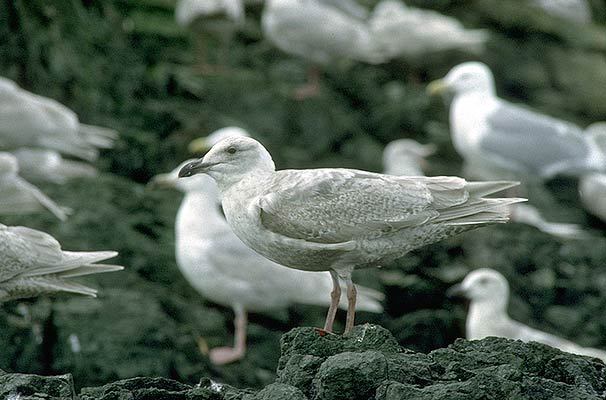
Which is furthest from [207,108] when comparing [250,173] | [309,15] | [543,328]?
[250,173]

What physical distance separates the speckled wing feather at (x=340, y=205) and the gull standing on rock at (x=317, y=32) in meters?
9.21

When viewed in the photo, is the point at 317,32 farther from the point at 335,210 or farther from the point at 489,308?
the point at 335,210

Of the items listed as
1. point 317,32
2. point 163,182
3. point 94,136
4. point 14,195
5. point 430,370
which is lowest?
point 317,32

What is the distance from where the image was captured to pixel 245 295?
1062 centimetres

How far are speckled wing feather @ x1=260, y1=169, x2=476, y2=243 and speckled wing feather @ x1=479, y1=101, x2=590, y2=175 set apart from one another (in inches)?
272

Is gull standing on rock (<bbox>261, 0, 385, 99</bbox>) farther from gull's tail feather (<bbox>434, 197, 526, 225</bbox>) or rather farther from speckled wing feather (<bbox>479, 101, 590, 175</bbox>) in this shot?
gull's tail feather (<bbox>434, 197, 526, 225</bbox>)

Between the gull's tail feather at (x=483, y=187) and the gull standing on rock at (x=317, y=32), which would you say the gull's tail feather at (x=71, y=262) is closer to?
the gull's tail feather at (x=483, y=187)

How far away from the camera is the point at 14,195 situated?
A: 403 inches

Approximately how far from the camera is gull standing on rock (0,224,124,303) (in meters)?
7.59

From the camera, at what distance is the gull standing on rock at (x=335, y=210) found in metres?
6.32

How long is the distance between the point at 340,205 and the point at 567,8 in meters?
14.8

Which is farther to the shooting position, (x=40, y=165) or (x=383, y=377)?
(x=40, y=165)

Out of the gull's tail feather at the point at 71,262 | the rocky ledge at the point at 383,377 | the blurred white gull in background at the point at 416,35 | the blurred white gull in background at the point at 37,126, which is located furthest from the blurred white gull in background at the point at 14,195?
the blurred white gull in background at the point at 416,35

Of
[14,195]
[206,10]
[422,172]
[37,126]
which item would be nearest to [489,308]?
[14,195]
